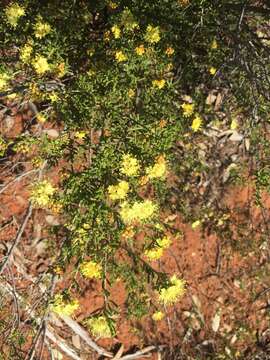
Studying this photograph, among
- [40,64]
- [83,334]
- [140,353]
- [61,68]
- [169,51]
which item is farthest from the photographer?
[140,353]

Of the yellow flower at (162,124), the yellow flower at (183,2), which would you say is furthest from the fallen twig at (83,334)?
the yellow flower at (183,2)

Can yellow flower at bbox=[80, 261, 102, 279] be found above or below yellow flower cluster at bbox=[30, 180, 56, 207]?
below

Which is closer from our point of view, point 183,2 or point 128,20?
point 128,20

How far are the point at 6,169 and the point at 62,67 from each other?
1.82 meters

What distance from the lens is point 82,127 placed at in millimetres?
3898

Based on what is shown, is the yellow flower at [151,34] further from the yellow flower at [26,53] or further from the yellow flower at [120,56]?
the yellow flower at [26,53]

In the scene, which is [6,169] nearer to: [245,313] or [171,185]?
[171,185]

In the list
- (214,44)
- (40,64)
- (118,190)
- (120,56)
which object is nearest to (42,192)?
(118,190)

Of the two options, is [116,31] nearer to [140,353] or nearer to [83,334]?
[83,334]

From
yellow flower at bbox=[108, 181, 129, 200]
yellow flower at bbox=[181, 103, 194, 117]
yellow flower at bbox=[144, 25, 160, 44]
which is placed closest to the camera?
yellow flower at bbox=[108, 181, 129, 200]

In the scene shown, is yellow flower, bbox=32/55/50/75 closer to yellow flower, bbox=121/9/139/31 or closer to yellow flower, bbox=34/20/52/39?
yellow flower, bbox=34/20/52/39

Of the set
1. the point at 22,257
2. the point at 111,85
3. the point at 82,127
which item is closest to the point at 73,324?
the point at 22,257

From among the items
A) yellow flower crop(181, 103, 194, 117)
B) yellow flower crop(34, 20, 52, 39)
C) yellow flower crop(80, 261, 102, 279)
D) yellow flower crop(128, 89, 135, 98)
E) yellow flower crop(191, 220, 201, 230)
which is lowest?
yellow flower crop(191, 220, 201, 230)

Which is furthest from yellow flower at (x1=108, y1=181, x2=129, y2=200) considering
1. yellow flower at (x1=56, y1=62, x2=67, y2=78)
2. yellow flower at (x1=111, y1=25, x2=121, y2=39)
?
yellow flower at (x1=111, y1=25, x2=121, y2=39)
